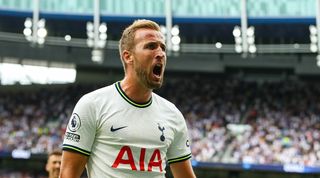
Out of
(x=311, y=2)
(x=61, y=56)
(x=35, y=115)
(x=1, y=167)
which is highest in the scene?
(x=311, y=2)

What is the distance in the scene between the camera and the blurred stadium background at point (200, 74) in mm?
24547

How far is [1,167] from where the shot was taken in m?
27.2

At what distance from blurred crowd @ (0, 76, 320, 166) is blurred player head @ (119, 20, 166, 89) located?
2013 centimetres

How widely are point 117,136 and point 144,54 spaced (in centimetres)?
52

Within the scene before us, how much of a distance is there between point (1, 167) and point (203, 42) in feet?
43.8

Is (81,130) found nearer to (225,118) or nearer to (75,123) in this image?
(75,123)

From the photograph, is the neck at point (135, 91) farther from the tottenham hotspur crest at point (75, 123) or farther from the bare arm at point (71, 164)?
the bare arm at point (71, 164)

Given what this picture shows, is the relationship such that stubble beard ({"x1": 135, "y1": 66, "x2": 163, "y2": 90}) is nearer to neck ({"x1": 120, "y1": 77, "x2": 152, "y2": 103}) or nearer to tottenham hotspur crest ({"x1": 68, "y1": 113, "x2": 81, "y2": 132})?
neck ({"x1": 120, "y1": 77, "x2": 152, "y2": 103})

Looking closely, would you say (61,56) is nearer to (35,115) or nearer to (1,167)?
(35,115)

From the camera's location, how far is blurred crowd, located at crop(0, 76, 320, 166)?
2359 centimetres

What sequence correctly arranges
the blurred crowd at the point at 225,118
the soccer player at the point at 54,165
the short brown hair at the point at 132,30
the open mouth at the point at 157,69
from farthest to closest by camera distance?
the blurred crowd at the point at 225,118
the soccer player at the point at 54,165
the short brown hair at the point at 132,30
the open mouth at the point at 157,69

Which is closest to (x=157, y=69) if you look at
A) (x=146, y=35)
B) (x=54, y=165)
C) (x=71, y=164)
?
(x=146, y=35)

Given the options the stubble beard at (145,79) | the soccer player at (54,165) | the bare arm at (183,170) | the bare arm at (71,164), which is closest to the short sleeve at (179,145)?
the bare arm at (183,170)

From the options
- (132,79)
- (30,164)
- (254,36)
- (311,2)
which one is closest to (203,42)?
(254,36)
